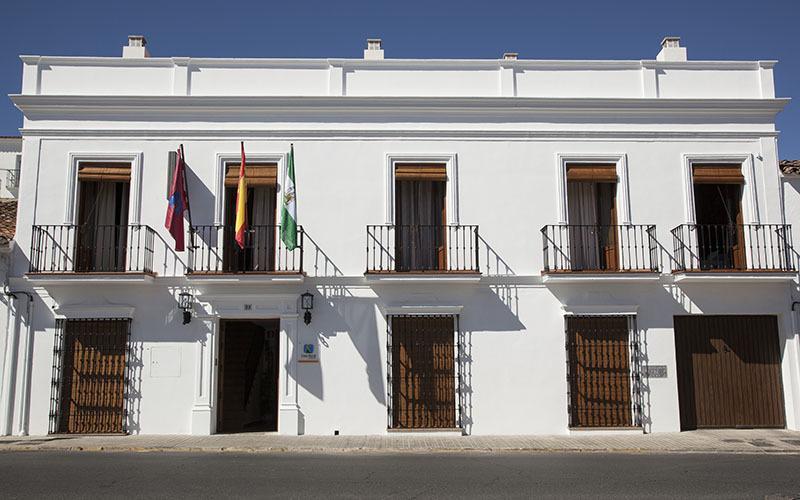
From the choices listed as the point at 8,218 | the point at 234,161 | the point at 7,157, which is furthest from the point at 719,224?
the point at 7,157

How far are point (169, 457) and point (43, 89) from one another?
7.64m

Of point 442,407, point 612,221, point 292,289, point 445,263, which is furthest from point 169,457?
point 612,221

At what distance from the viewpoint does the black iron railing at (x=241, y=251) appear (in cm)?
1273

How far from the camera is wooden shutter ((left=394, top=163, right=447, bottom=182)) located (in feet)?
43.3

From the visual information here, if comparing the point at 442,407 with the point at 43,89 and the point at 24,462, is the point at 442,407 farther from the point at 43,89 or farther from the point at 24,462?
the point at 43,89

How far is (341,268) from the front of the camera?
42.1ft

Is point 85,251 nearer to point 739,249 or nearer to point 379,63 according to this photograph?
point 379,63

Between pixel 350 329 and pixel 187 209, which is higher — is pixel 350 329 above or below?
below

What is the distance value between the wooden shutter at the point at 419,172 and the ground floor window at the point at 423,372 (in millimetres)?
2581

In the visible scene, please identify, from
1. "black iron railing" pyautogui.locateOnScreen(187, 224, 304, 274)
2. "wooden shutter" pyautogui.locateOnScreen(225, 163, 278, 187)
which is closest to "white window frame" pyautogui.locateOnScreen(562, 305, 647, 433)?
"black iron railing" pyautogui.locateOnScreen(187, 224, 304, 274)

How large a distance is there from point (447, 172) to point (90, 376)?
743 centimetres

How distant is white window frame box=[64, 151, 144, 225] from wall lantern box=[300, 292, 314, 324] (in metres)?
3.38

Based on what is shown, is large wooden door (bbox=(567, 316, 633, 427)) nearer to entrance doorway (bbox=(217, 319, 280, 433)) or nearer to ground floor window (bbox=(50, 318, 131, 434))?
entrance doorway (bbox=(217, 319, 280, 433))

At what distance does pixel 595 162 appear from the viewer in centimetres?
1341
